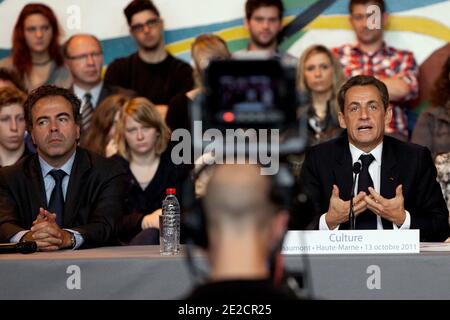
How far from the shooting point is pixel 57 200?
479cm

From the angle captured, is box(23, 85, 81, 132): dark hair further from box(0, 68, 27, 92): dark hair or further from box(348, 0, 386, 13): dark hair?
box(348, 0, 386, 13): dark hair

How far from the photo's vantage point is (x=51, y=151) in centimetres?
480

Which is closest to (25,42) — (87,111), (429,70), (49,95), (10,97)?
(87,111)

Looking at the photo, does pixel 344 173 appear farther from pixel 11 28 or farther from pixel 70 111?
pixel 11 28

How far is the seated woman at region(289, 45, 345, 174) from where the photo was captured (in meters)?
6.48

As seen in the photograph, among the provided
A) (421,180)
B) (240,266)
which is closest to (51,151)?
(421,180)

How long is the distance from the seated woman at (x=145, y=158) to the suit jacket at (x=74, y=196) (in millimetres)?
1170

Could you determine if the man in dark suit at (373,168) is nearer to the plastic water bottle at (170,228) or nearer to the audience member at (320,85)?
the plastic water bottle at (170,228)

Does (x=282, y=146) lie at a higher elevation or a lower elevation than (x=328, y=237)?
higher

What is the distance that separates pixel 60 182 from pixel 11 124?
5.74 ft

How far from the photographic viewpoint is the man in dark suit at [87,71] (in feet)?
23.1

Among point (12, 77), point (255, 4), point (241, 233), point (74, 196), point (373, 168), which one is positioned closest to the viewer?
point (241, 233)

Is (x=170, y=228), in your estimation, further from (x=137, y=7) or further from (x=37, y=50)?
(x=37, y=50)
